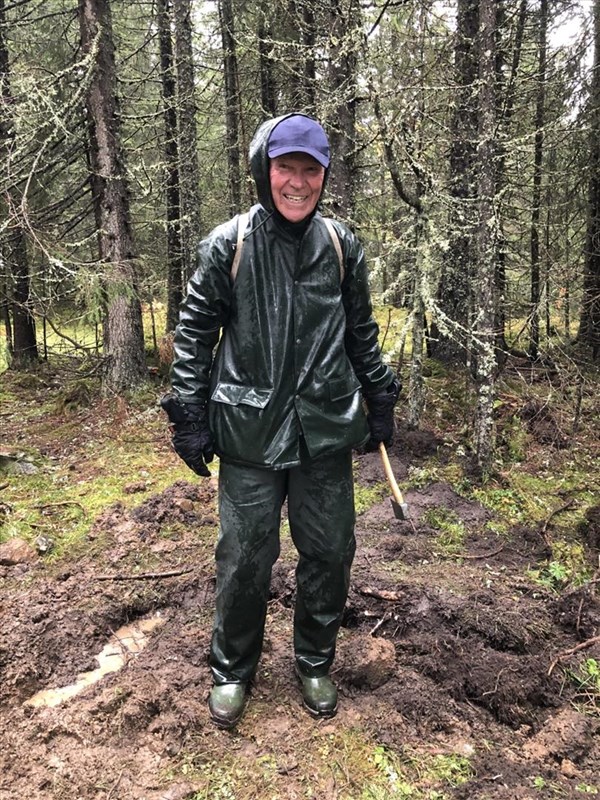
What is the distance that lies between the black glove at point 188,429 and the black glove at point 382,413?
0.95 metres

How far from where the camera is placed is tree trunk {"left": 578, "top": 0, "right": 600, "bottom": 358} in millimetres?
9234

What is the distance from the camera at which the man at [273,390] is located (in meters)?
2.68

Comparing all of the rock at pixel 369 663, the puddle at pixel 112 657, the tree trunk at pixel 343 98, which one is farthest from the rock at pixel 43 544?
the tree trunk at pixel 343 98

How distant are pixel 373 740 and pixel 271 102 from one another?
12021 mm

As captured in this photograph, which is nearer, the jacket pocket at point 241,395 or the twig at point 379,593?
the jacket pocket at point 241,395

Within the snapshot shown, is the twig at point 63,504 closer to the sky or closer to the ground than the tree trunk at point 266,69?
closer to the ground

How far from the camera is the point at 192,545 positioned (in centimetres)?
498

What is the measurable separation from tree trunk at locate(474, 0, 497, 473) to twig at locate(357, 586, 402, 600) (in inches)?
105

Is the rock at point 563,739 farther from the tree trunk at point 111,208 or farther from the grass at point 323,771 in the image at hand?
the tree trunk at point 111,208

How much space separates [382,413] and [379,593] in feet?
4.93

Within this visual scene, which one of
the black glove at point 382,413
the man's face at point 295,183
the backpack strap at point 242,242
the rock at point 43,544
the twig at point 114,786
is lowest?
the twig at point 114,786

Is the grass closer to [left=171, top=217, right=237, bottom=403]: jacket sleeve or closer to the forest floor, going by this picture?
the forest floor

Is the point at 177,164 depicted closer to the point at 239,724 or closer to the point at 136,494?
Answer: the point at 136,494

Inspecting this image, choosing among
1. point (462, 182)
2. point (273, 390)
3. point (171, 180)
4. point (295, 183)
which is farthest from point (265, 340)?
point (171, 180)
